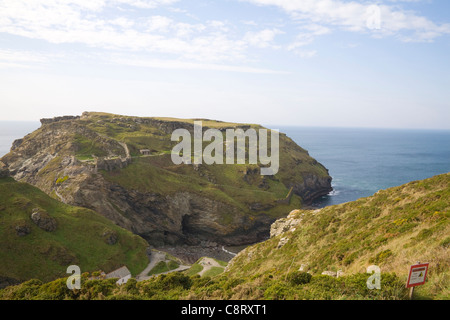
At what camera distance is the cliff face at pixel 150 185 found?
85.6 m

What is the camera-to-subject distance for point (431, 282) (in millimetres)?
14078

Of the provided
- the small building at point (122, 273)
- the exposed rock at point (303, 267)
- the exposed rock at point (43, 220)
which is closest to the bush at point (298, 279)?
the exposed rock at point (303, 267)

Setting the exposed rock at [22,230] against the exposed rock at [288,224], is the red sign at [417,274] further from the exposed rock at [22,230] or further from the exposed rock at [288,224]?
the exposed rock at [22,230]

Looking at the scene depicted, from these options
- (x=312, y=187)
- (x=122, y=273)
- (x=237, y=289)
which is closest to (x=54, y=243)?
(x=122, y=273)

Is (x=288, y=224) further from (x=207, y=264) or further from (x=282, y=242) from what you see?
(x=207, y=264)

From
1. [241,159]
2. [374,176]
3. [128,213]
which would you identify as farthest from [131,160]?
[374,176]

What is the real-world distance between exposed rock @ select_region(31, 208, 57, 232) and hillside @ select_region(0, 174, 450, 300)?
108ft

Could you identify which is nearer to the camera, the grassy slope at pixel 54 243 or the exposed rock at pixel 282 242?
the exposed rock at pixel 282 242

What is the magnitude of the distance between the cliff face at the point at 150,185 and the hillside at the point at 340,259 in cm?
5042

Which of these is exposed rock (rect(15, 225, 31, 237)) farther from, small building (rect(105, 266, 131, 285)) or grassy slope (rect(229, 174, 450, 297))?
grassy slope (rect(229, 174, 450, 297))

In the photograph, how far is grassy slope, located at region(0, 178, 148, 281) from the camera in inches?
1975

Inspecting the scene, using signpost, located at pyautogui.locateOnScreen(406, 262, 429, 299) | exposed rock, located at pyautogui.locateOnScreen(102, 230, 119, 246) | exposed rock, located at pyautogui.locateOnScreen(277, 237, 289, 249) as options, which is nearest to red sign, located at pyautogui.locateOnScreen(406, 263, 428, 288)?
signpost, located at pyautogui.locateOnScreen(406, 262, 429, 299)

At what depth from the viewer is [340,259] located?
1045 inches

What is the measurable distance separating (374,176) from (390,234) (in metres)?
158
